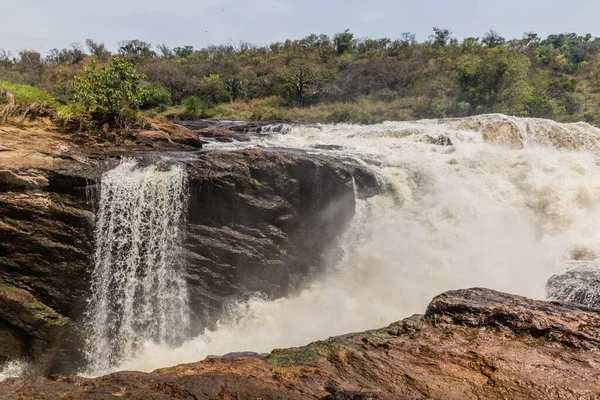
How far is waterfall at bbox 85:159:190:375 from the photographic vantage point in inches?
298

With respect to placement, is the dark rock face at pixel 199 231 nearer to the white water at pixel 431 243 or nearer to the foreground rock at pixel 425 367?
the white water at pixel 431 243

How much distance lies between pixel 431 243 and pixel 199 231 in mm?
6257

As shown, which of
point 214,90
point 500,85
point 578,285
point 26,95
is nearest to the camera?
point 578,285

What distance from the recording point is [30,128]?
329 inches

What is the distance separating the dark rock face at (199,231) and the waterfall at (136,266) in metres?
0.28

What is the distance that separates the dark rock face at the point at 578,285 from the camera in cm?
611

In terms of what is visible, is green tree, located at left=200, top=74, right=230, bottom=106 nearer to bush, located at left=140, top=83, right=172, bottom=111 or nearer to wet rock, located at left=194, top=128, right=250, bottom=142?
bush, located at left=140, top=83, right=172, bottom=111

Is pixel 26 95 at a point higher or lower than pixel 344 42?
lower

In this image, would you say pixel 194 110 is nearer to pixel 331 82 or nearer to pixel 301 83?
pixel 301 83

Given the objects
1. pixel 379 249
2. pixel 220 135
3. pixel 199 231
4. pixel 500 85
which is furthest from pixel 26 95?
pixel 500 85

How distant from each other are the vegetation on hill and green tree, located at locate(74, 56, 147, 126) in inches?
1.1

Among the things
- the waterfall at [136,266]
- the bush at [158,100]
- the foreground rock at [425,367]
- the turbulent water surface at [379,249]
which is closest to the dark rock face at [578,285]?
the turbulent water surface at [379,249]

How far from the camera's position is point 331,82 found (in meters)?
36.3

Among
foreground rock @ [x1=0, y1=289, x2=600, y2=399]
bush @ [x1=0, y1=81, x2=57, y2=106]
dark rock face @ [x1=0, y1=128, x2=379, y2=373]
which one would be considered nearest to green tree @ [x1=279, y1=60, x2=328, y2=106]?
dark rock face @ [x1=0, y1=128, x2=379, y2=373]
